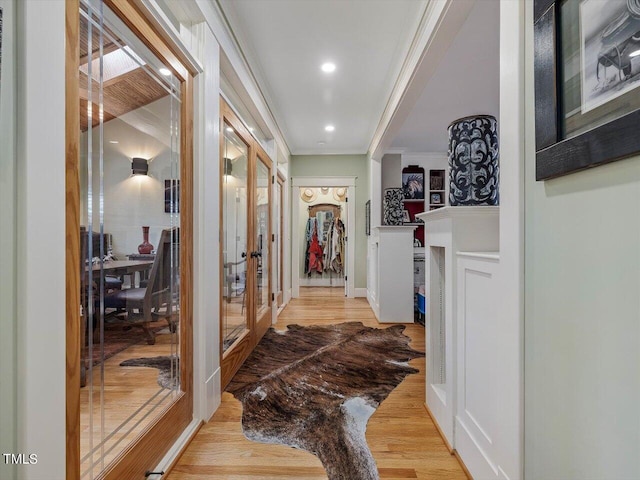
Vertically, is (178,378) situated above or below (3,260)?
below

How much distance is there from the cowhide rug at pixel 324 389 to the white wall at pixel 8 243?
3.88 ft

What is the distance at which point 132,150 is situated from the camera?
4.32ft

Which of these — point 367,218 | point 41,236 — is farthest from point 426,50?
point 367,218

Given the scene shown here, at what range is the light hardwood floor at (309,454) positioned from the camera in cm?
142

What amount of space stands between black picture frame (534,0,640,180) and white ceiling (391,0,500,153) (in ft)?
3.41

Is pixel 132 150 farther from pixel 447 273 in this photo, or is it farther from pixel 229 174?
pixel 447 273

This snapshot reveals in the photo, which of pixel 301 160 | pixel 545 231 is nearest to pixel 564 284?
pixel 545 231

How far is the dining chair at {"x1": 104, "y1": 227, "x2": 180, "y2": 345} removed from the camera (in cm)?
127

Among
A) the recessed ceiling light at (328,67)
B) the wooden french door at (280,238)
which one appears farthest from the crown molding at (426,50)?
the wooden french door at (280,238)

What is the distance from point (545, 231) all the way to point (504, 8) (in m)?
0.78

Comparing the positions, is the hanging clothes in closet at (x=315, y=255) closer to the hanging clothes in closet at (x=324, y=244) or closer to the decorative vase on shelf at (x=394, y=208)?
the hanging clothes in closet at (x=324, y=244)

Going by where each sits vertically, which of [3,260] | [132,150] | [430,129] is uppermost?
[430,129]

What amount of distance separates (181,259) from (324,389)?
1245 mm

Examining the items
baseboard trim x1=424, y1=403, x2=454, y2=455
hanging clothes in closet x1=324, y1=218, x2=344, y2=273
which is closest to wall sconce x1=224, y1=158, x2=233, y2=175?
baseboard trim x1=424, y1=403, x2=454, y2=455
